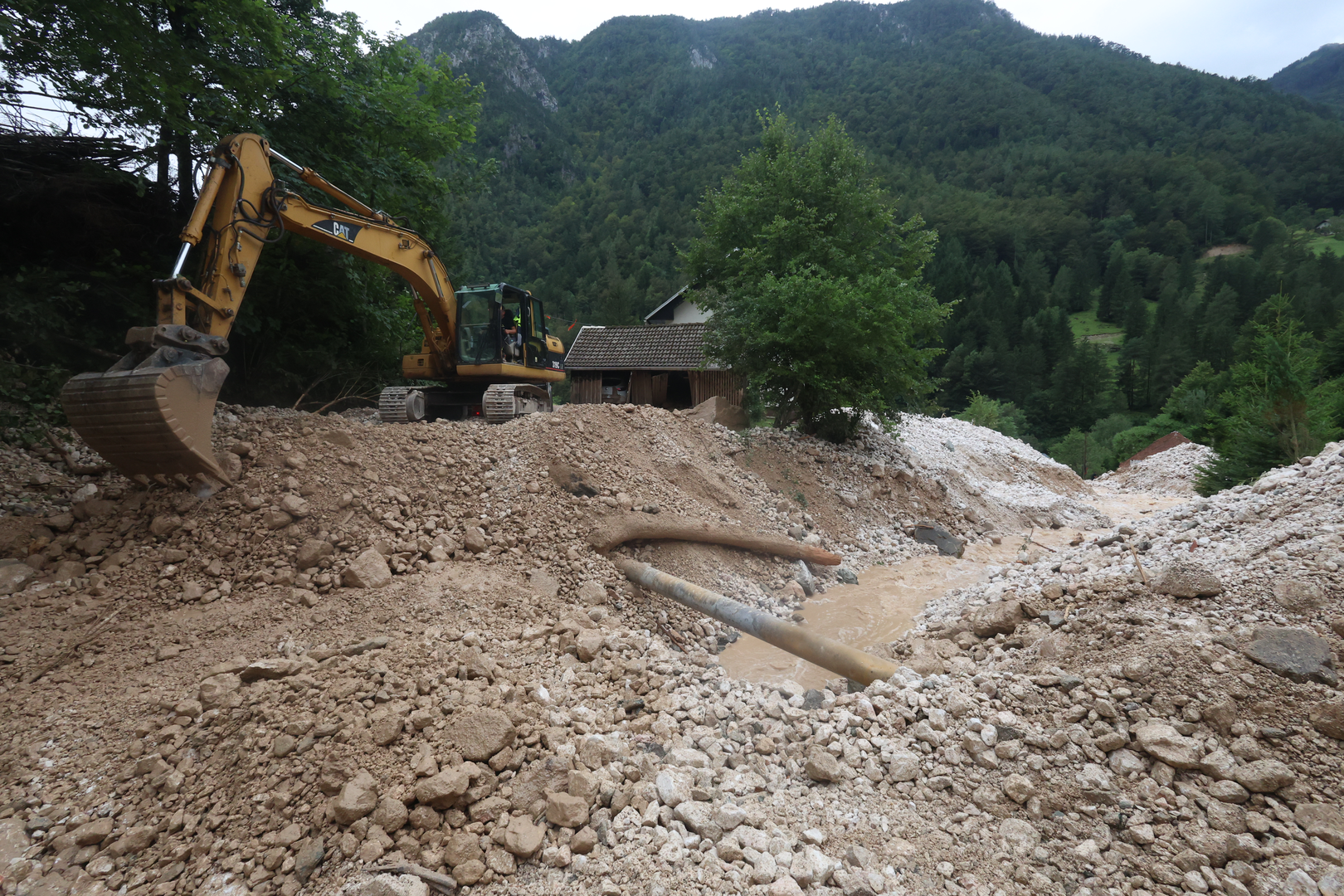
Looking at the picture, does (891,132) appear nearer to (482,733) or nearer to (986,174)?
(986,174)

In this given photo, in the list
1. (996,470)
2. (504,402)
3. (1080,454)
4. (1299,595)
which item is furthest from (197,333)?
(1080,454)

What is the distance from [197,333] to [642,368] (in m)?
15.2

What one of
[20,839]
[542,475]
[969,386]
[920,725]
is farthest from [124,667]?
[969,386]

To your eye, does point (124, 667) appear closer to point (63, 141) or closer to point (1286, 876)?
point (1286, 876)

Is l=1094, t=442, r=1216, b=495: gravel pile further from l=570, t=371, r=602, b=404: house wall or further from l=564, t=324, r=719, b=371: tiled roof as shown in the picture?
l=570, t=371, r=602, b=404: house wall

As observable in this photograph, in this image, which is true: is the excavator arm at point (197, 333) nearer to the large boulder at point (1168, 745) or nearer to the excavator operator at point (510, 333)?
the excavator operator at point (510, 333)

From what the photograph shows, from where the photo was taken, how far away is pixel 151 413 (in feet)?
14.6

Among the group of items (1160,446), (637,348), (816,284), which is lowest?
(1160,446)

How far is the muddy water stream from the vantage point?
4887mm

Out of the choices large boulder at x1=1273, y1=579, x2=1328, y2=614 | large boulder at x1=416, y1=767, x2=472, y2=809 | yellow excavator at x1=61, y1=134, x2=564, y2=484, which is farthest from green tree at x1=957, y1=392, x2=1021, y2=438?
large boulder at x1=416, y1=767, x2=472, y2=809

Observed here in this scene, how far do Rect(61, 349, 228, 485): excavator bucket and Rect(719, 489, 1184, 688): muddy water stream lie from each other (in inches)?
187

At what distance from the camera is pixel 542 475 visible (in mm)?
6527

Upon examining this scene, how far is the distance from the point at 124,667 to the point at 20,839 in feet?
4.01

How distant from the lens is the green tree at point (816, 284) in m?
10.7
